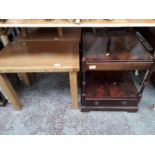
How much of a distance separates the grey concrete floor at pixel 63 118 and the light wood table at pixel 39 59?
0.16 metres

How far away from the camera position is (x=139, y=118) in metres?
1.30

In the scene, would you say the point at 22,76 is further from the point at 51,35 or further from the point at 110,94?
the point at 110,94

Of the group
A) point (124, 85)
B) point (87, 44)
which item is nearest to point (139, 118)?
point (124, 85)

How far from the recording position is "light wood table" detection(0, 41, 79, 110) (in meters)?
1.02

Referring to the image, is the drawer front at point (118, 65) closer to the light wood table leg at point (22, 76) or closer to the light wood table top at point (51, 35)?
the light wood table top at point (51, 35)

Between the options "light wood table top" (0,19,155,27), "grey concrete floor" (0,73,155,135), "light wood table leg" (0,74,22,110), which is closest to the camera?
"light wood table top" (0,19,155,27)

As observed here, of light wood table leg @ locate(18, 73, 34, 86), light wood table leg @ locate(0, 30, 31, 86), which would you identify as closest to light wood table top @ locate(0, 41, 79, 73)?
light wood table leg @ locate(0, 30, 31, 86)

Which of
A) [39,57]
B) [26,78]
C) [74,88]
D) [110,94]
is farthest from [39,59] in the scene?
[110,94]

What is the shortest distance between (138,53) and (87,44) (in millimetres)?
360

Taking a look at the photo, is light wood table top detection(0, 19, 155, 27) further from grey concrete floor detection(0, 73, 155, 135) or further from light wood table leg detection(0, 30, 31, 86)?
grey concrete floor detection(0, 73, 155, 135)

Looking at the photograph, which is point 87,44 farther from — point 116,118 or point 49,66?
point 116,118

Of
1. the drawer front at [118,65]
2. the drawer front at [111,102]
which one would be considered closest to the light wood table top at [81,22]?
the drawer front at [118,65]

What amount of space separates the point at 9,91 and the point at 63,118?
1.60ft

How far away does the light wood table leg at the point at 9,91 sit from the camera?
1121 mm
